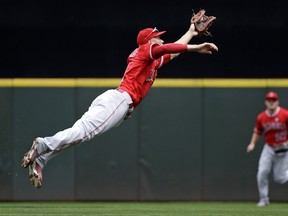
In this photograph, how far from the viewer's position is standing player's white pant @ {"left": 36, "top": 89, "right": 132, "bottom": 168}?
8.55 m

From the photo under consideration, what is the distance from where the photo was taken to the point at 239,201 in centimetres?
1395

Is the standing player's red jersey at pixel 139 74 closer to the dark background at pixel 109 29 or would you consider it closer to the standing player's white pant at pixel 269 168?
the standing player's white pant at pixel 269 168

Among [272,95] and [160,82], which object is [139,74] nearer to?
[272,95]

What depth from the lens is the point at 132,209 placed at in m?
11.8

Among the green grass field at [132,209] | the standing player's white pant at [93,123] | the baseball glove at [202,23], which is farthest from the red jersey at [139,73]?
the green grass field at [132,209]

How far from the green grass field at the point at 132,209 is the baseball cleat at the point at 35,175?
6.23 feet

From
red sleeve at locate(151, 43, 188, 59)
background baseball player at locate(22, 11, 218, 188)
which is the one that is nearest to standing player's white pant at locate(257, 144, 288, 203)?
background baseball player at locate(22, 11, 218, 188)

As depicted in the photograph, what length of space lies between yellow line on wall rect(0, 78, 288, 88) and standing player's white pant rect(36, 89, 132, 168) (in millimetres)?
4607

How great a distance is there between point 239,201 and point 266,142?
4.09 ft

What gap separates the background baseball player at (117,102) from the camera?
8.54m

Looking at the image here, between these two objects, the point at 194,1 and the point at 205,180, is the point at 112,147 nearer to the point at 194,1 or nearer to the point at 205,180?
the point at 205,180

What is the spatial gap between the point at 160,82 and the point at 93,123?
5.16 m

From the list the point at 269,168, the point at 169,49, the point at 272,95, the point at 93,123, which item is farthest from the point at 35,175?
the point at 269,168

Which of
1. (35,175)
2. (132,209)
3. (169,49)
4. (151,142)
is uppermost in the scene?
(169,49)
